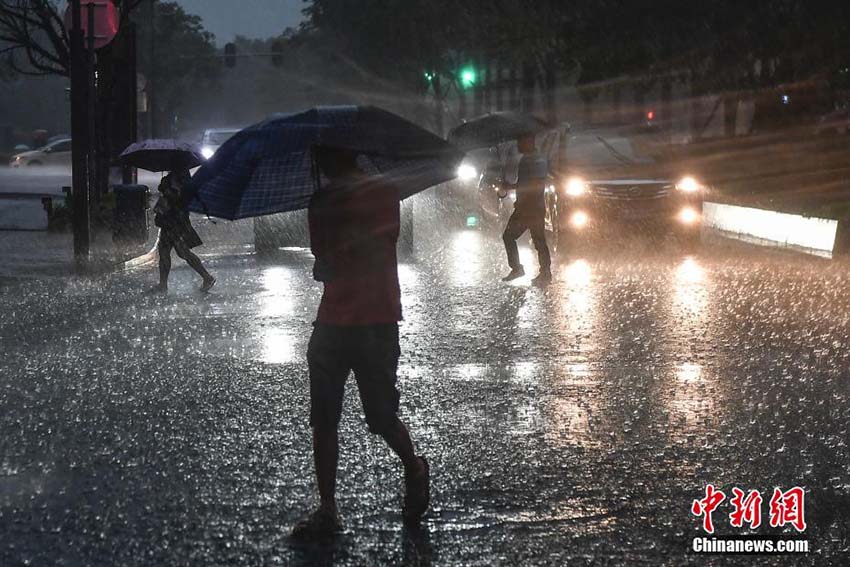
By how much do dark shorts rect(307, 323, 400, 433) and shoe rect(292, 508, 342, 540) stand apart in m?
0.39

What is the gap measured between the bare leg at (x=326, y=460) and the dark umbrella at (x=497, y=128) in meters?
9.96

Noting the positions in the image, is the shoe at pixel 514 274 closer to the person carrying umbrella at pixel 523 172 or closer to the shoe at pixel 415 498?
the person carrying umbrella at pixel 523 172

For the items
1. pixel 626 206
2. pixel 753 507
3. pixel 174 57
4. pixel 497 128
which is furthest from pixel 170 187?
pixel 174 57

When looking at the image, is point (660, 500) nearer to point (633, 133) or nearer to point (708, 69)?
point (633, 133)

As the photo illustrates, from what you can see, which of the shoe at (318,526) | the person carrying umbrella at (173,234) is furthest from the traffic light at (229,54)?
the shoe at (318,526)

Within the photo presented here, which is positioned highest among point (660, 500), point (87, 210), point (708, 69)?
point (708, 69)

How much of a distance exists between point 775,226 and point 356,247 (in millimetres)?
16901

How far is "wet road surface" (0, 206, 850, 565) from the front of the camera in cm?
630

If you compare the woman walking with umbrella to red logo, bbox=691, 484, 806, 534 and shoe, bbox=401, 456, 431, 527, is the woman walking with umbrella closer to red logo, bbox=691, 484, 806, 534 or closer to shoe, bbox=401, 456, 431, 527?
shoe, bbox=401, 456, 431, 527

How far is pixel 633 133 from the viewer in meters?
23.9

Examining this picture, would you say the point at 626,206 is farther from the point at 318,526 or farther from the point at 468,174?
the point at 318,526

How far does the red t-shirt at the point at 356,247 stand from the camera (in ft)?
20.5

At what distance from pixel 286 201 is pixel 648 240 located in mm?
16022

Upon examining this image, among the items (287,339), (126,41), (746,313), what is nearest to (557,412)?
(287,339)
